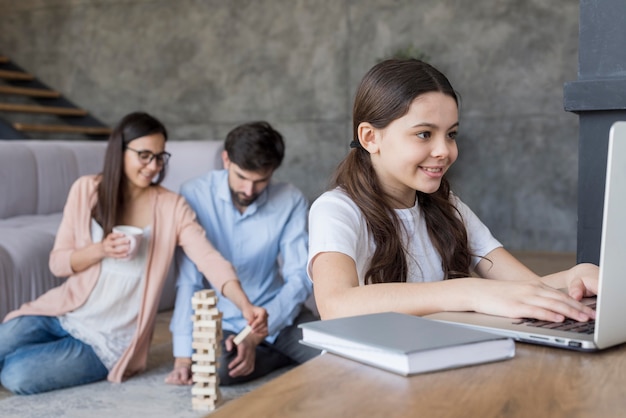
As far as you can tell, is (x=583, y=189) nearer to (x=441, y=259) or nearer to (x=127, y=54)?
(x=441, y=259)

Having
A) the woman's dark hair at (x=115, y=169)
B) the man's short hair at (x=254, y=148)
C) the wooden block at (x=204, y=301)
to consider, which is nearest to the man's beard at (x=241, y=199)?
the man's short hair at (x=254, y=148)

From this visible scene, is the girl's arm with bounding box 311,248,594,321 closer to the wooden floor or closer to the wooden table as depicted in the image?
the wooden table

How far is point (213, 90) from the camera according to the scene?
23.2 ft

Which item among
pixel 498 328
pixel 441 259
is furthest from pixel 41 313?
pixel 498 328

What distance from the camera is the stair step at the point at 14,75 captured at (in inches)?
287

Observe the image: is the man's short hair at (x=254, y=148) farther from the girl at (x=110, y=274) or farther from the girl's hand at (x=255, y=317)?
the girl's hand at (x=255, y=317)

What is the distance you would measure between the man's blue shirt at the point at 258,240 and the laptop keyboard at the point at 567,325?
212cm

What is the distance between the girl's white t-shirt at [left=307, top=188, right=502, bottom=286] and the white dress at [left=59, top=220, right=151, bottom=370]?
1618mm

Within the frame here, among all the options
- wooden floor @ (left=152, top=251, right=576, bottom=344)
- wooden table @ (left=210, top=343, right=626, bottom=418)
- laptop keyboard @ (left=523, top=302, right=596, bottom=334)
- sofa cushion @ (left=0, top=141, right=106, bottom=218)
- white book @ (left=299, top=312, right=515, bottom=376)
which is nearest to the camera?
wooden table @ (left=210, top=343, right=626, bottom=418)

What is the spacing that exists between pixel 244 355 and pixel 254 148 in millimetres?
673

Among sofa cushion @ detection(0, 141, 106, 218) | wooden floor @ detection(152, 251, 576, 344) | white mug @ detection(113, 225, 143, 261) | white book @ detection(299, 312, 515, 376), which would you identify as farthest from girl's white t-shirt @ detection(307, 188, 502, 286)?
sofa cushion @ detection(0, 141, 106, 218)

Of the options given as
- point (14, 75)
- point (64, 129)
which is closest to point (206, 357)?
point (64, 129)

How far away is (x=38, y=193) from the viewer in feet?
14.4

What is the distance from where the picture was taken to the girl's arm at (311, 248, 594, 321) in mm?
1060
